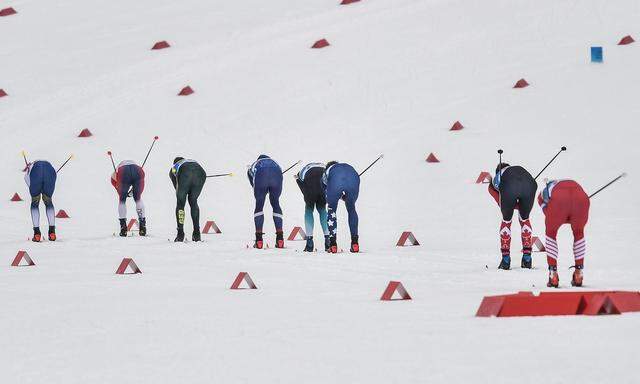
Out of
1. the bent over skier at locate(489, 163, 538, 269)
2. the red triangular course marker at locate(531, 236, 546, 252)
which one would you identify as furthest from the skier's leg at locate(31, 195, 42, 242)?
the bent over skier at locate(489, 163, 538, 269)

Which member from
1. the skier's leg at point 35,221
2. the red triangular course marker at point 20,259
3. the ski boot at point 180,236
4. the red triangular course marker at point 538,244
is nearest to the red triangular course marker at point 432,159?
the red triangular course marker at point 538,244

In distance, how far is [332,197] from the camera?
18219mm

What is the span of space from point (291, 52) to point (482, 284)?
1994cm

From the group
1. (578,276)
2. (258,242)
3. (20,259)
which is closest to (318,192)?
(258,242)

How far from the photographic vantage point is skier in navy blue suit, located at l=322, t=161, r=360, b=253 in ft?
59.6

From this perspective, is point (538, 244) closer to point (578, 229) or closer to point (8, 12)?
point (578, 229)

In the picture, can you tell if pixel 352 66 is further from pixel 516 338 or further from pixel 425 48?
pixel 516 338

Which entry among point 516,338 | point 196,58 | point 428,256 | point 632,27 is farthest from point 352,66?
point 516,338

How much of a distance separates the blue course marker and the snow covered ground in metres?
0.17

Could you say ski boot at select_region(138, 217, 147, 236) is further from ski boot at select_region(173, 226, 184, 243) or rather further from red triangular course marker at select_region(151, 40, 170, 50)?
red triangular course marker at select_region(151, 40, 170, 50)

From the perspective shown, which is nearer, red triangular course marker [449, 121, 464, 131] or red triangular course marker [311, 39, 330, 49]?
red triangular course marker [449, 121, 464, 131]

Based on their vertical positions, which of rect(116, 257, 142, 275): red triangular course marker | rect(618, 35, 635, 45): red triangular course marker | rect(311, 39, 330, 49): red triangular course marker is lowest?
rect(116, 257, 142, 275): red triangular course marker

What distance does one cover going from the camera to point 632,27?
32594mm

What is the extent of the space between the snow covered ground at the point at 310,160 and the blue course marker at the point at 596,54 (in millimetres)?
174
